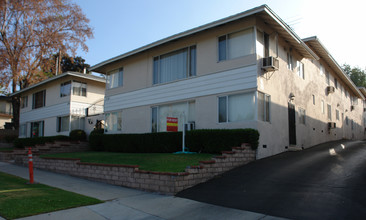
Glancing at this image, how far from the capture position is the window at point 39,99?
1045 inches

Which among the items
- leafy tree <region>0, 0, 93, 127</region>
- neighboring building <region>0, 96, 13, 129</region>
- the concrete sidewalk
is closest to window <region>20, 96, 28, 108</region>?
leafy tree <region>0, 0, 93, 127</region>

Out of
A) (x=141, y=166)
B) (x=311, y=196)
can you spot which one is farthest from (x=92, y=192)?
(x=311, y=196)

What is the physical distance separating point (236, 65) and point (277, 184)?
6.05 m

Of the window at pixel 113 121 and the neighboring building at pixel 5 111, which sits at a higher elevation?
the neighboring building at pixel 5 111

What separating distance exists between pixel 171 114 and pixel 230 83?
389 centimetres

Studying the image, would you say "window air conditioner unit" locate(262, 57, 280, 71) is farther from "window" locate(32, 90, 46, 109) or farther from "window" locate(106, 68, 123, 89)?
"window" locate(32, 90, 46, 109)

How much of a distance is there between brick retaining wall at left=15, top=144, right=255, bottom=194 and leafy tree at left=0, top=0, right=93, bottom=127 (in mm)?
19214

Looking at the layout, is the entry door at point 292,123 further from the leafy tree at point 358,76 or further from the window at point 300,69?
the leafy tree at point 358,76

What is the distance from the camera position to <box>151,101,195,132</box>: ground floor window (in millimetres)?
14352

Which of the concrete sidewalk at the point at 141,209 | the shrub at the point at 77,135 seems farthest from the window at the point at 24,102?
the concrete sidewalk at the point at 141,209

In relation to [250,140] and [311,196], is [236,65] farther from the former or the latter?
[311,196]

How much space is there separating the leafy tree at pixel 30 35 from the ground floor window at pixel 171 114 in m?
17.9

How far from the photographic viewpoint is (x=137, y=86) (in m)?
17.5

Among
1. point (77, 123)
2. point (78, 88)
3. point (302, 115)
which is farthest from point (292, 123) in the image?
point (78, 88)
